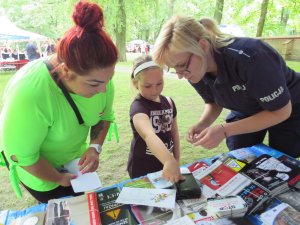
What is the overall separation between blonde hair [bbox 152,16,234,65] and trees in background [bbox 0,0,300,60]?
6.43 feet

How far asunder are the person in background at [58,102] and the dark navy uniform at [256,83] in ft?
1.72

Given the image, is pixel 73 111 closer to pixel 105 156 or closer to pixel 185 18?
pixel 185 18

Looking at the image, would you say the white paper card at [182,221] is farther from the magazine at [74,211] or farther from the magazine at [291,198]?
the magazine at [291,198]

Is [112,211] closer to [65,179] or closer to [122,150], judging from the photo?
[65,179]

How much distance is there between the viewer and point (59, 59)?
1.06 meters

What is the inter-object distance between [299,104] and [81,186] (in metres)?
1.25

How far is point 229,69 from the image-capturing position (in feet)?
3.95

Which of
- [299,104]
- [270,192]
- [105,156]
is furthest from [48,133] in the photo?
[105,156]

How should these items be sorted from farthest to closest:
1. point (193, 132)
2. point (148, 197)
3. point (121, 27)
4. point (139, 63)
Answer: point (121, 27), point (139, 63), point (193, 132), point (148, 197)

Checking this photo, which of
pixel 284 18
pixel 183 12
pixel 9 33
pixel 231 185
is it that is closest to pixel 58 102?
pixel 231 185

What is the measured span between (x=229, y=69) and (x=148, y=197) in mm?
673

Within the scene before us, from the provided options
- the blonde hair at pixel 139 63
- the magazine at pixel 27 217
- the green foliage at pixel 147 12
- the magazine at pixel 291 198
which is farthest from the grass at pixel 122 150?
the green foliage at pixel 147 12

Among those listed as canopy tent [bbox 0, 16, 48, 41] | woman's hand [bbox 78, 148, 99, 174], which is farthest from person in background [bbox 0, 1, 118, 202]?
canopy tent [bbox 0, 16, 48, 41]

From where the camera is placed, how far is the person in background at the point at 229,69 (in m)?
→ 1.09
